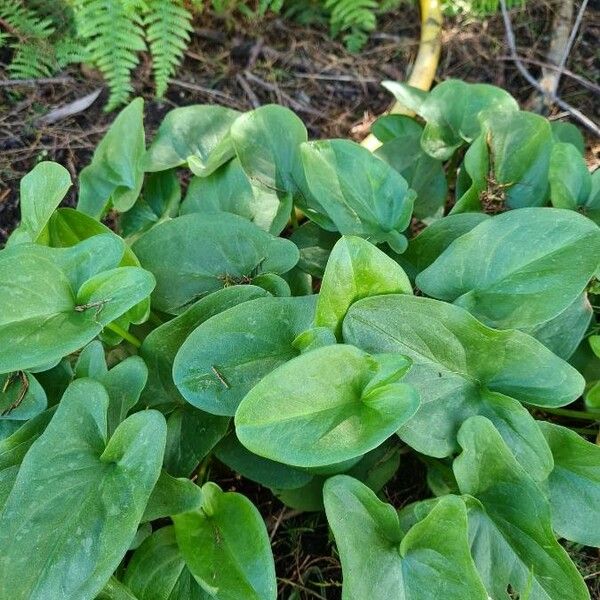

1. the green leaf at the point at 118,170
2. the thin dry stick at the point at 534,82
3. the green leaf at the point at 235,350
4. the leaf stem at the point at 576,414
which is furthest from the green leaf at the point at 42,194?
the thin dry stick at the point at 534,82

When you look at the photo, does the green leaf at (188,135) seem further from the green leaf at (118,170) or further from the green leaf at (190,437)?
the green leaf at (190,437)

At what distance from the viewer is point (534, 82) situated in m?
1.94

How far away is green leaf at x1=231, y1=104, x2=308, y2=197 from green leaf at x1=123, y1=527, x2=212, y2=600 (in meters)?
0.70

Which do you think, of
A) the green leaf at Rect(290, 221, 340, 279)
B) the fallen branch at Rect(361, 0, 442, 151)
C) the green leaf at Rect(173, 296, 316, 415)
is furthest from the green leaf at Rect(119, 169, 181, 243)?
the fallen branch at Rect(361, 0, 442, 151)

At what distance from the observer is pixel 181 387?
39.4 inches

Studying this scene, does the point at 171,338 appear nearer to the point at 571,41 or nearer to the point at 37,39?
the point at 37,39

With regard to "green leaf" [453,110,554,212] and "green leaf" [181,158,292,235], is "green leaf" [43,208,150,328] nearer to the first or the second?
"green leaf" [181,158,292,235]

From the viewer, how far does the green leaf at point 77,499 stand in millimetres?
863

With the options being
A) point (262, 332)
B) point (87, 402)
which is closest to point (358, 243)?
point (262, 332)

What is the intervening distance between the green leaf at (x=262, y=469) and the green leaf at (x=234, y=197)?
1.50ft

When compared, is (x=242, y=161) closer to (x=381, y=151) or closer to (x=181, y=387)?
(x=381, y=151)

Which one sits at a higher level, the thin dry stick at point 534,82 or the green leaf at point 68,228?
the thin dry stick at point 534,82

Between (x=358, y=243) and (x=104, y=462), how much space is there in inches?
19.4

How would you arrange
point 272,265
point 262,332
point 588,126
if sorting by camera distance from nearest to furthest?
point 262,332 → point 272,265 → point 588,126
